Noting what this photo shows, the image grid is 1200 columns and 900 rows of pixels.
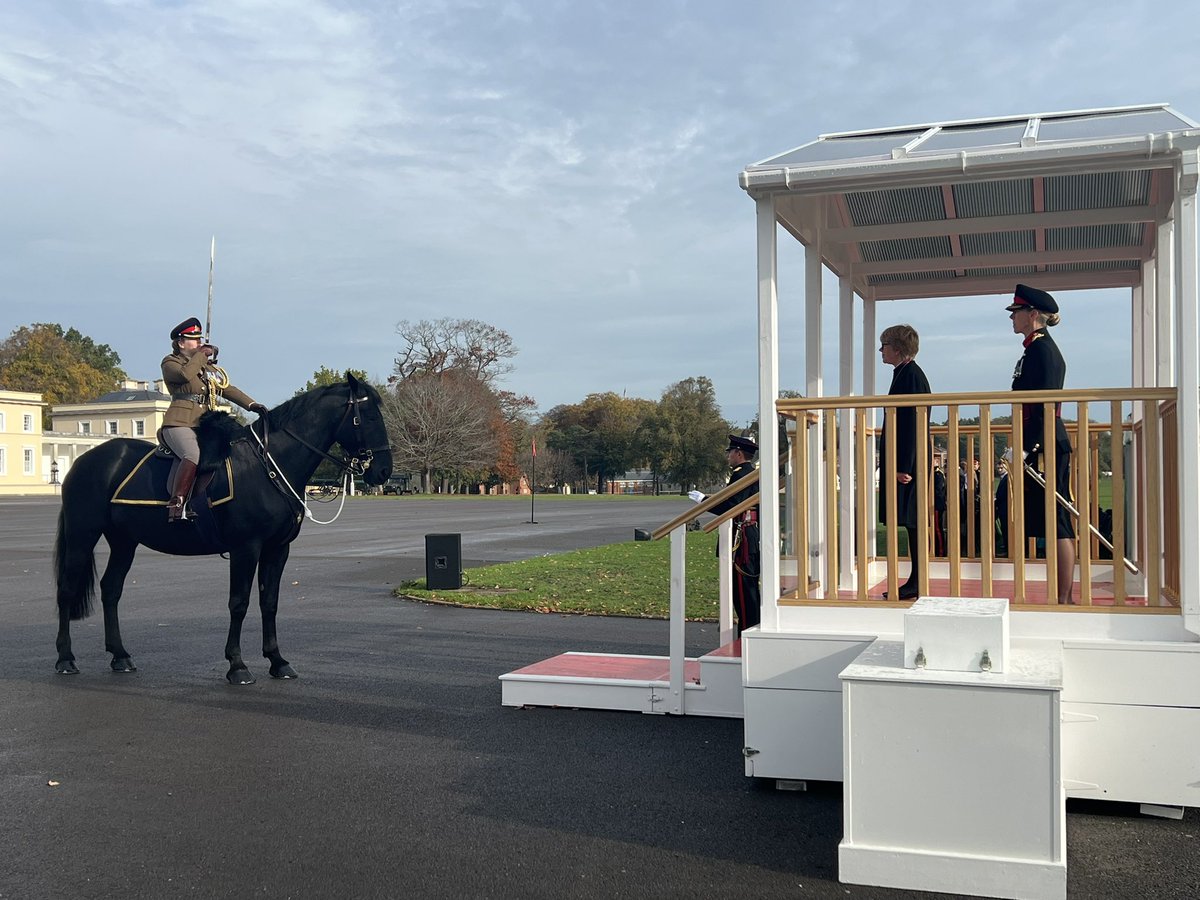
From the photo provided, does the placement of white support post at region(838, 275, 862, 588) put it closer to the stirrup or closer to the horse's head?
the horse's head

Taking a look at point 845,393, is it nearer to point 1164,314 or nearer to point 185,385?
point 1164,314

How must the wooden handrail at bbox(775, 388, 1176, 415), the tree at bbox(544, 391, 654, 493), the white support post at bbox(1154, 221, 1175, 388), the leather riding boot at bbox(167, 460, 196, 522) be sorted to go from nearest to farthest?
the wooden handrail at bbox(775, 388, 1176, 415) < the white support post at bbox(1154, 221, 1175, 388) < the leather riding boot at bbox(167, 460, 196, 522) < the tree at bbox(544, 391, 654, 493)

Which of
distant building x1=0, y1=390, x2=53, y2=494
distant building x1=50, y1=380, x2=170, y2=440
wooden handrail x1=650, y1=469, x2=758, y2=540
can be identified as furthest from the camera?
distant building x1=50, y1=380, x2=170, y2=440

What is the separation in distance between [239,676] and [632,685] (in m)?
3.34

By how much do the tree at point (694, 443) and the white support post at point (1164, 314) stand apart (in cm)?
7446

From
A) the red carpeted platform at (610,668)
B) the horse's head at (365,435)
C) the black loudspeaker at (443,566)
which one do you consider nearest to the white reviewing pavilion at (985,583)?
the red carpeted platform at (610,668)

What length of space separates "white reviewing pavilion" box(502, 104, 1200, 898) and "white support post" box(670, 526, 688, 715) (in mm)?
23

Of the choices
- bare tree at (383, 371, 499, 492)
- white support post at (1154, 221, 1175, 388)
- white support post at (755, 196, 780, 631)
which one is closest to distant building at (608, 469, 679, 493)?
bare tree at (383, 371, 499, 492)

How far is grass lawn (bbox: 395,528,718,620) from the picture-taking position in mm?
13078

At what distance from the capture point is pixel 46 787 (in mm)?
5680

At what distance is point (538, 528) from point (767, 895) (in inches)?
1086

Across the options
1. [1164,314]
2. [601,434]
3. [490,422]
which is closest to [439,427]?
[490,422]

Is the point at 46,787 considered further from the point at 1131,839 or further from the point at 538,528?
the point at 538,528

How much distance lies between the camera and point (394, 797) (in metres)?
5.46
